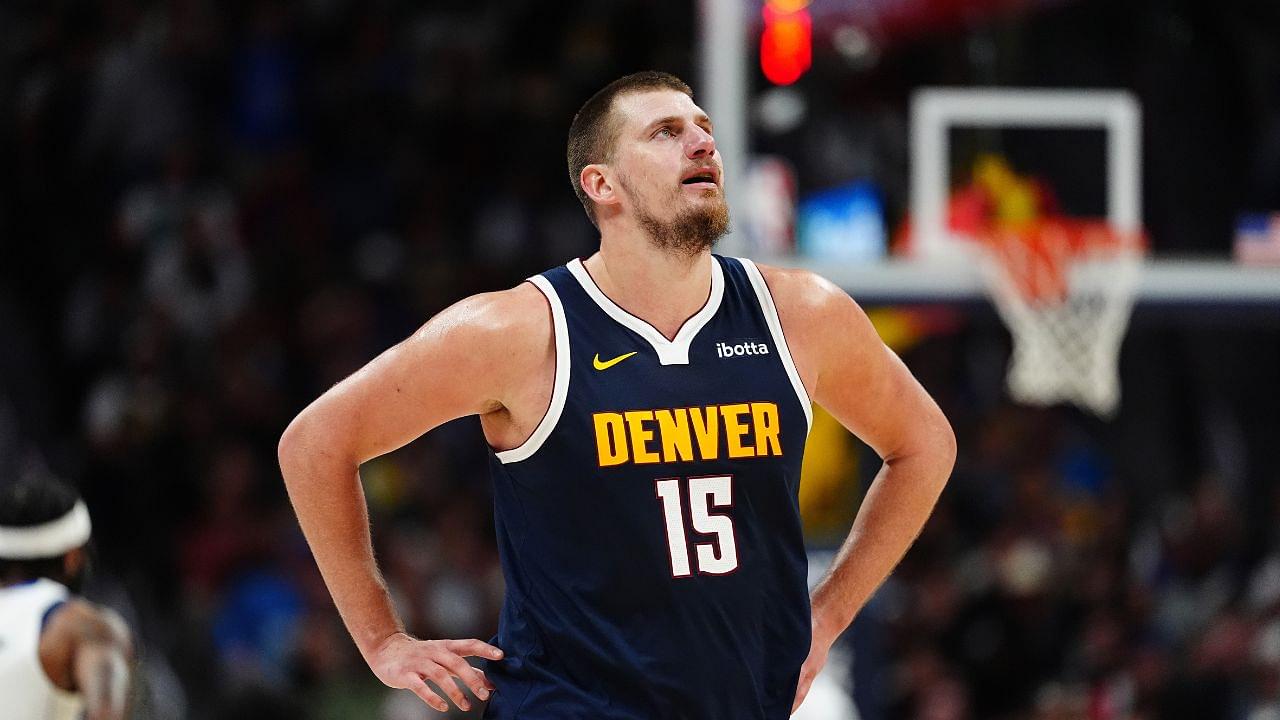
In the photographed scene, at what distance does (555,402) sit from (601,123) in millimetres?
816

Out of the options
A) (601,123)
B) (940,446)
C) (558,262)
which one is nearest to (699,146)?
(601,123)

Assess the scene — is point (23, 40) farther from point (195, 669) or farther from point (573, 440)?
point (573, 440)

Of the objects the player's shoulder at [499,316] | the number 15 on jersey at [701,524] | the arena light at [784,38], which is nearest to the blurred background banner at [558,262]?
the arena light at [784,38]

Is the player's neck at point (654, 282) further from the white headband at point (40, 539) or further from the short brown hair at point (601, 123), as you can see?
the white headband at point (40, 539)

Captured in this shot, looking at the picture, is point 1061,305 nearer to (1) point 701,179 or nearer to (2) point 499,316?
(1) point 701,179

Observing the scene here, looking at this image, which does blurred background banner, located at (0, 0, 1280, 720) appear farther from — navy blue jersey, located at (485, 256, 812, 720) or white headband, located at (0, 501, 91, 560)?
navy blue jersey, located at (485, 256, 812, 720)

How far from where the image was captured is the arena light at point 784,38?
10.3m

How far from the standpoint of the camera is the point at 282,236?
13344 millimetres

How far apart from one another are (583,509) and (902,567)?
8.93m

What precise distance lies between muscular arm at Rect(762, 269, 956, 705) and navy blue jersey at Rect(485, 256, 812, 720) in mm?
188

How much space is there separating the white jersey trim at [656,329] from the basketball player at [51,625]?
215 centimetres

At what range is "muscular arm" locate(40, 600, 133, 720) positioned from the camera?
5.28 meters

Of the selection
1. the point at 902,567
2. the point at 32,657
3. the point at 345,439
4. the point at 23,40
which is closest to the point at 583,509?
the point at 345,439

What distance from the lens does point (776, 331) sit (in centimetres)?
431
